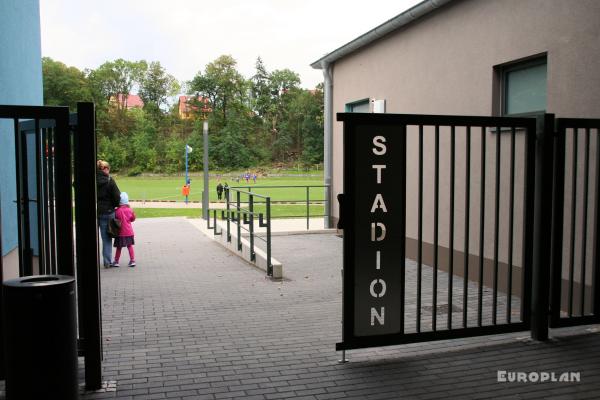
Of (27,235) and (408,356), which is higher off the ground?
(27,235)

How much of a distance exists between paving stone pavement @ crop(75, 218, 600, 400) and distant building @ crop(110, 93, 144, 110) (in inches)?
3343

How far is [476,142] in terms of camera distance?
28.2 feet

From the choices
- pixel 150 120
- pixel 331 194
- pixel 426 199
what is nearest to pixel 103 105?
pixel 150 120

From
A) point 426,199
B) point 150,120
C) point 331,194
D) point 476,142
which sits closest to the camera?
point 476,142

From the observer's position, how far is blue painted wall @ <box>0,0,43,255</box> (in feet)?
26.1

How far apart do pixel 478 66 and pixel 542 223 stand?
4018mm

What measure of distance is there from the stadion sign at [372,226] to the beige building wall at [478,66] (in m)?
2.93


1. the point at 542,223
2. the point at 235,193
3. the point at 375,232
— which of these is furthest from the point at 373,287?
the point at 235,193

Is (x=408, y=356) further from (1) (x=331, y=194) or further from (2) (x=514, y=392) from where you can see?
(1) (x=331, y=194)

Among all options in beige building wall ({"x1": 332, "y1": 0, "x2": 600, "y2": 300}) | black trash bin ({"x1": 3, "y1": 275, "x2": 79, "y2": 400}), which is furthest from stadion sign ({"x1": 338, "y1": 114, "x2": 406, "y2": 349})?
beige building wall ({"x1": 332, "y1": 0, "x2": 600, "y2": 300})

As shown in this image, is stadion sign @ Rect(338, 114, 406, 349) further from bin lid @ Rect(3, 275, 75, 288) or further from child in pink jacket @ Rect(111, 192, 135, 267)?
child in pink jacket @ Rect(111, 192, 135, 267)

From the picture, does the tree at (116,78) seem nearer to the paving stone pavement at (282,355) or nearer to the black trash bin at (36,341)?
the paving stone pavement at (282,355)

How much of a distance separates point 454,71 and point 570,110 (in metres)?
2.90

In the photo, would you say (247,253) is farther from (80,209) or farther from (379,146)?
(80,209)
